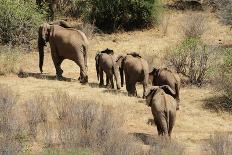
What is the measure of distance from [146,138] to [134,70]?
4.13 meters

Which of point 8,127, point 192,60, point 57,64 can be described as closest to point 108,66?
point 57,64

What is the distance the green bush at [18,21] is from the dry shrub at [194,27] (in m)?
6.71

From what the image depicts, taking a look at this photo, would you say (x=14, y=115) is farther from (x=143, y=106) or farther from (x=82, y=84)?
(x=82, y=84)

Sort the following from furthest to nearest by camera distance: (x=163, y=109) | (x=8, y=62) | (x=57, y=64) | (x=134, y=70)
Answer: (x=8, y=62) → (x=57, y=64) → (x=134, y=70) → (x=163, y=109)

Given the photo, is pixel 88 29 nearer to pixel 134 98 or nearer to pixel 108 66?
pixel 108 66

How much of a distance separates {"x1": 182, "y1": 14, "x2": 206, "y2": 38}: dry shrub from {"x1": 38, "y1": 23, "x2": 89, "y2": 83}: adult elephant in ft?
27.6

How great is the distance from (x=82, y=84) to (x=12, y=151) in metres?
7.90

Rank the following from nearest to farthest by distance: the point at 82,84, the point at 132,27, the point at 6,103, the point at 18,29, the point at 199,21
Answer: the point at 6,103 < the point at 82,84 < the point at 18,29 < the point at 199,21 < the point at 132,27

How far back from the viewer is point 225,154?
33.3ft

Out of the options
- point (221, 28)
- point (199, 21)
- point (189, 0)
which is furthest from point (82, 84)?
point (189, 0)

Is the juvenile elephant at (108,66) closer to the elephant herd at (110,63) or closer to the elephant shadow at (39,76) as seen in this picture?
the elephant herd at (110,63)

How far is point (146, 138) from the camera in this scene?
1200cm

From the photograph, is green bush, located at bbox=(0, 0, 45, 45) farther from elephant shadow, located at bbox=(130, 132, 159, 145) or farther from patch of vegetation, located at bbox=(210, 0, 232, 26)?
elephant shadow, located at bbox=(130, 132, 159, 145)

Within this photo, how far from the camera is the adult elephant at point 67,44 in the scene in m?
17.3
